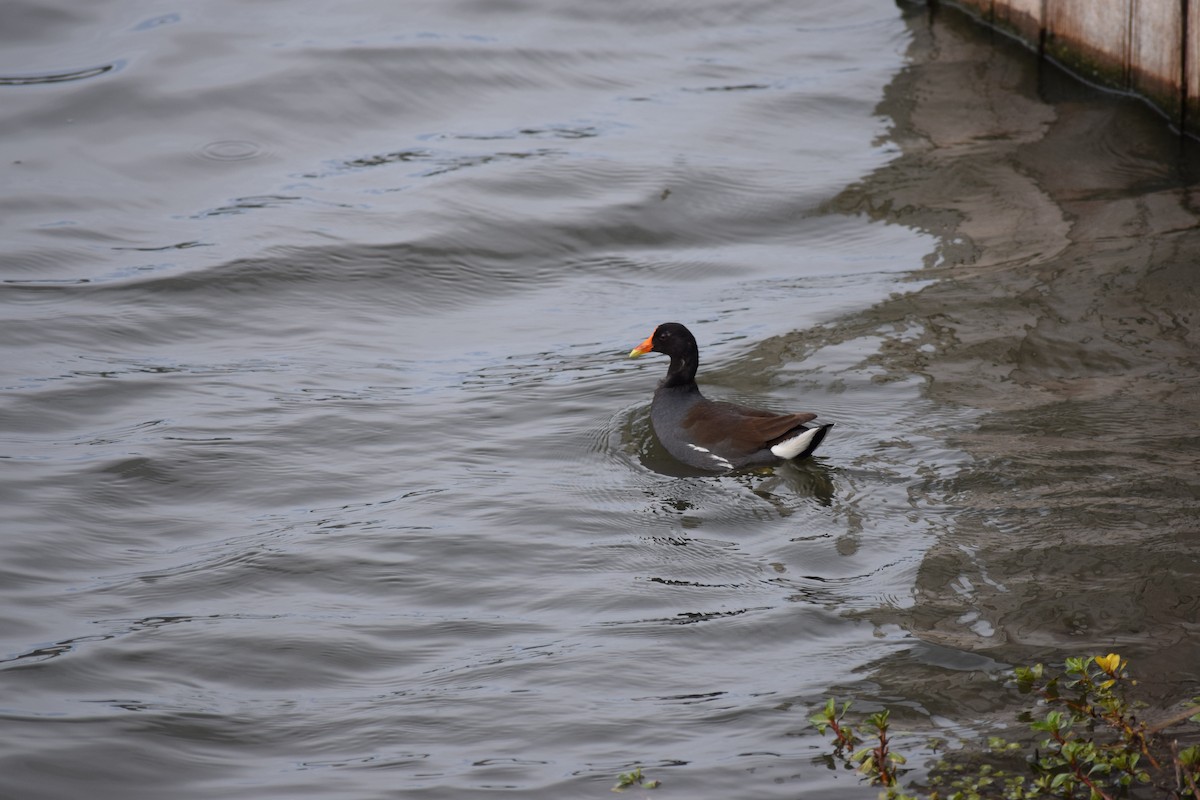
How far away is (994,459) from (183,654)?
12.9ft

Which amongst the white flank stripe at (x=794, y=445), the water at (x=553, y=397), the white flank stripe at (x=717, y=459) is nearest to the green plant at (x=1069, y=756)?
the water at (x=553, y=397)

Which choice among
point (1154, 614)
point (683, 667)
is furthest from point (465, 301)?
point (1154, 614)

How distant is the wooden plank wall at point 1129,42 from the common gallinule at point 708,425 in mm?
4809

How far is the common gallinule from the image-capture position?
7090mm

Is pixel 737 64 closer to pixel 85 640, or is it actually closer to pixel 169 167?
pixel 169 167

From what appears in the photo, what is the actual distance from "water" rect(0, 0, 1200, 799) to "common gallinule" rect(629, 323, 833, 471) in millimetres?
150

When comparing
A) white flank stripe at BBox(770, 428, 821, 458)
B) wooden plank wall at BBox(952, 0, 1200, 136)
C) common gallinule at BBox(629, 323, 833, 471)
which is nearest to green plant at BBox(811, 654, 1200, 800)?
white flank stripe at BBox(770, 428, 821, 458)

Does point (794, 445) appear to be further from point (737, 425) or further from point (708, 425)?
point (708, 425)

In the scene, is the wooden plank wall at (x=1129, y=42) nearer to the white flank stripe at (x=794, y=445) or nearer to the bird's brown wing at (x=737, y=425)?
the bird's brown wing at (x=737, y=425)

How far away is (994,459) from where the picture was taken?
6648 mm

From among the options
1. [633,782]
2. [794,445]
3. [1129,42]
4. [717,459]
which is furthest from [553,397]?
[1129,42]

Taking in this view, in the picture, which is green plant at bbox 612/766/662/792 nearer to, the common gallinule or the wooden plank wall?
the common gallinule

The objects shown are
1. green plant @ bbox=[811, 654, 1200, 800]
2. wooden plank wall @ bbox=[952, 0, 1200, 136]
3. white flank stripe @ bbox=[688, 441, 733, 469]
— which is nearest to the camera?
green plant @ bbox=[811, 654, 1200, 800]

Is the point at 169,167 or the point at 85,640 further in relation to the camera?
the point at 169,167
